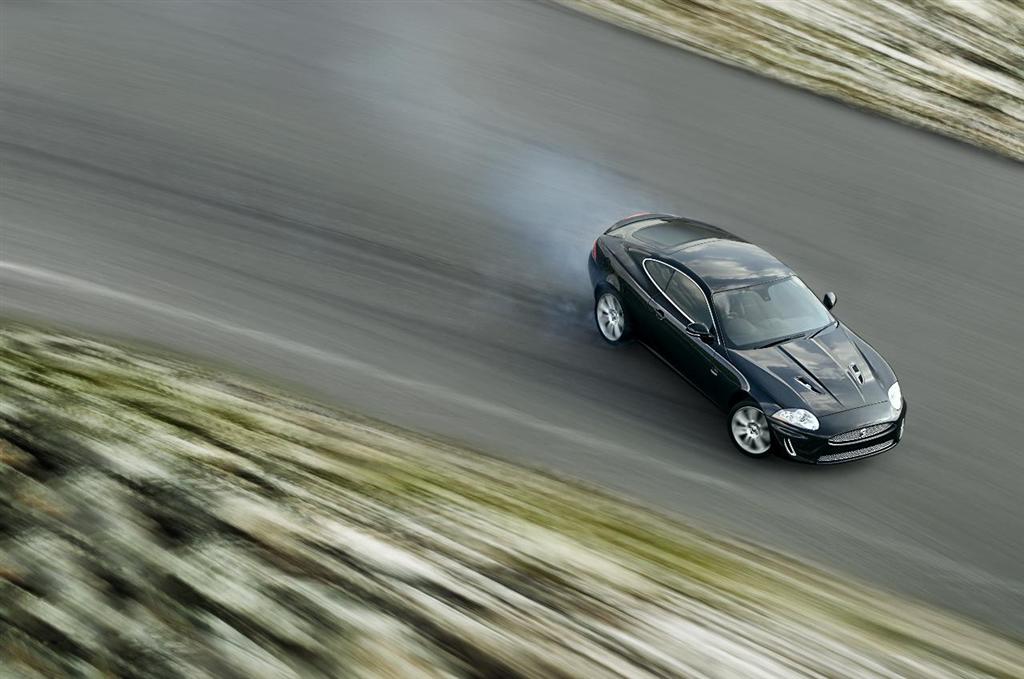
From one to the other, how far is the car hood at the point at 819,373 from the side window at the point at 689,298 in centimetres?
52

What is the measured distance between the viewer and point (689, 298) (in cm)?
1134

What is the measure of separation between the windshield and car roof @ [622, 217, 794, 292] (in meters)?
0.12

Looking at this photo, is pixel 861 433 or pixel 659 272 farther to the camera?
pixel 659 272

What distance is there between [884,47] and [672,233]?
25.4ft

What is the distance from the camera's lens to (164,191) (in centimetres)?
1388

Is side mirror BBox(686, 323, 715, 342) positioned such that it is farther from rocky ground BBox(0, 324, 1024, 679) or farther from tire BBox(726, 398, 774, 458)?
rocky ground BBox(0, 324, 1024, 679)

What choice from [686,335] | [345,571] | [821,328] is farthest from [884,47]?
[345,571]

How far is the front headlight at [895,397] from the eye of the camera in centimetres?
1088

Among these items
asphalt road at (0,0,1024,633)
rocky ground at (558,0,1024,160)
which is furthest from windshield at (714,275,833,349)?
rocky ground at (558,0,1024,160)

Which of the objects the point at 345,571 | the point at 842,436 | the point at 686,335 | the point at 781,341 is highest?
the point at 781,341

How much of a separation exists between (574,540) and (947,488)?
4.09 m

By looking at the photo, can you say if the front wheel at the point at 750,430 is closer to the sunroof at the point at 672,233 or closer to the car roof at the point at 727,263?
the car roof at the point at 727,263

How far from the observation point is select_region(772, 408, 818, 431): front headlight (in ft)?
34.3

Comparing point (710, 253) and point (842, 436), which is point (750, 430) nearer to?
point (842, 436)
